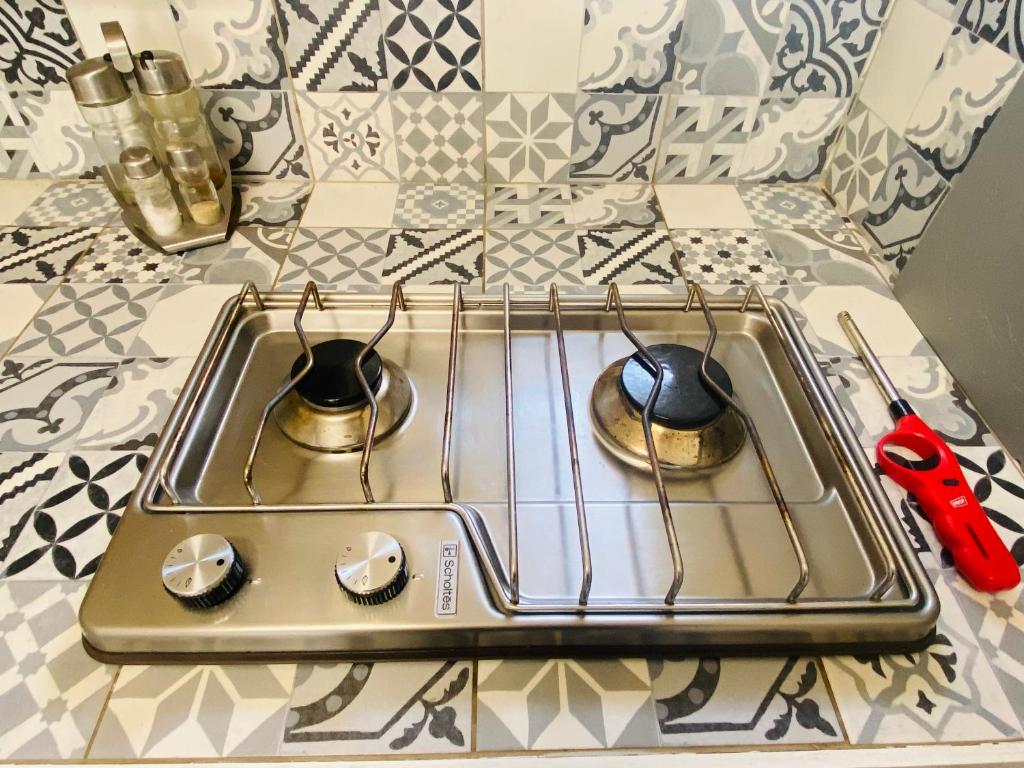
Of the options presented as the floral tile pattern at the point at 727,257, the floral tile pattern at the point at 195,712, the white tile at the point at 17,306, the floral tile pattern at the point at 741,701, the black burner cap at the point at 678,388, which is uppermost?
the black burner cap at the point at 678,388

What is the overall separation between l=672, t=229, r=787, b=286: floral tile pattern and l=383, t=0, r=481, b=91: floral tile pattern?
0.37m

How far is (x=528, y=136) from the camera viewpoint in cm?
93

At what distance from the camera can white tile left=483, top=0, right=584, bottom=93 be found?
815 mm

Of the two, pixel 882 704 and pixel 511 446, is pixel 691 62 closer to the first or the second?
pixel 511 446

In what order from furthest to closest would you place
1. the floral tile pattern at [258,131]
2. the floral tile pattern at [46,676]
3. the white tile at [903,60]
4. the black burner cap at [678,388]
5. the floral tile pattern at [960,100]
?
the floral tile pattern at [258,131], the white tile at [903,60], the floral tile pattern at [960,100], the black burner cap at [678,388], the floral tile pattern at [46,676]

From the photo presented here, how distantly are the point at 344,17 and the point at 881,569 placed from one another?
0.87 metres

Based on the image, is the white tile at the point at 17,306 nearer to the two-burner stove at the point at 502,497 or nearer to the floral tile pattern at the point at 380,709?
the two-burner stove at the point at 502,497

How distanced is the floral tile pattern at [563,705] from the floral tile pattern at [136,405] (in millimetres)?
394

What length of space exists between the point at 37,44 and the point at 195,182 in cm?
29

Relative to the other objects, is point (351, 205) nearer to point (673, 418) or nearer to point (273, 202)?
point (273, 202)

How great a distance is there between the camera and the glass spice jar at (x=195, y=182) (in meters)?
0.79

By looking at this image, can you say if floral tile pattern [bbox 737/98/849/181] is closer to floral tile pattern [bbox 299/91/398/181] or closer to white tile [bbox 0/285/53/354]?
floral tile pattern [bbox 299/91/398/181]

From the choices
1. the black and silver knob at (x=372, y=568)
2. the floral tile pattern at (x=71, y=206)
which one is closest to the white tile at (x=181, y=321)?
the floral tile pattern at (x=71, y=206)

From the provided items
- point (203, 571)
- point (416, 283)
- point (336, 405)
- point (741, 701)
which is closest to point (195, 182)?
point (416, 283)
